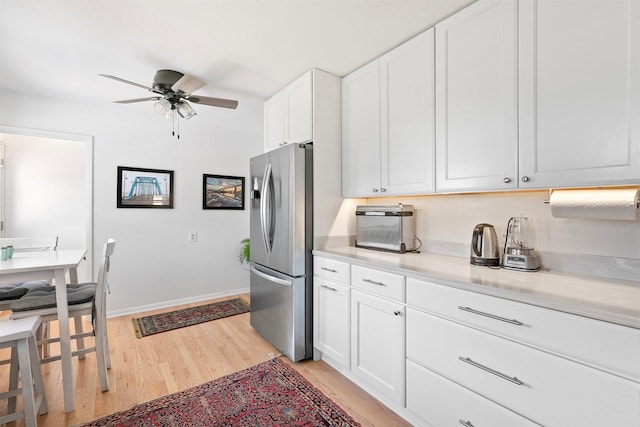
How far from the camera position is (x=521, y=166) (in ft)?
4.80

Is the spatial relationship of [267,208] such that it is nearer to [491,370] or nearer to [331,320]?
[331,320]

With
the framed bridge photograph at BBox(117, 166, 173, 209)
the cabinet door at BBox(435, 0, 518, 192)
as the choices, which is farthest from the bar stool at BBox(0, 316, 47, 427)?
the cabinet door at BBox(435, 0, 518, 192)

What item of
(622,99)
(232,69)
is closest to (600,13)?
(622,99)

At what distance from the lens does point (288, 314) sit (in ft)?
7.72

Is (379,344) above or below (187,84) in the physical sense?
below

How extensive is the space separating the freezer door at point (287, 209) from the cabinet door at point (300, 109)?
235 mm

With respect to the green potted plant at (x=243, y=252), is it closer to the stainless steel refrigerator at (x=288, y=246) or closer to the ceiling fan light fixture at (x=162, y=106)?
the stainless steel refrigerator at (x=288, y=246)

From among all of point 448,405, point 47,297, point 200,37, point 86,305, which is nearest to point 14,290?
point 47,297

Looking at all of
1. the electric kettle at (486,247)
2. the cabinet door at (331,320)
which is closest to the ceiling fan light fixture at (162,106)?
the cabinet door at (331,320)

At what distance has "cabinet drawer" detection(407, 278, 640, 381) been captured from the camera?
928 millimetres

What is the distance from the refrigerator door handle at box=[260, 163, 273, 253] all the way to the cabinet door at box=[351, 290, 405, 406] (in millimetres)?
931

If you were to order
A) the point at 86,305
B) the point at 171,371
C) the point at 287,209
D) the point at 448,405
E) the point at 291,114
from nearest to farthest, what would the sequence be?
the point at 448,405 < the point at 86,305 < the point at 171,371 < the point at 287,209 < the point at 291,114

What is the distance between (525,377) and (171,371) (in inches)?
89.9

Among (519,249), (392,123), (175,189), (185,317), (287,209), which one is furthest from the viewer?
(175,189)
